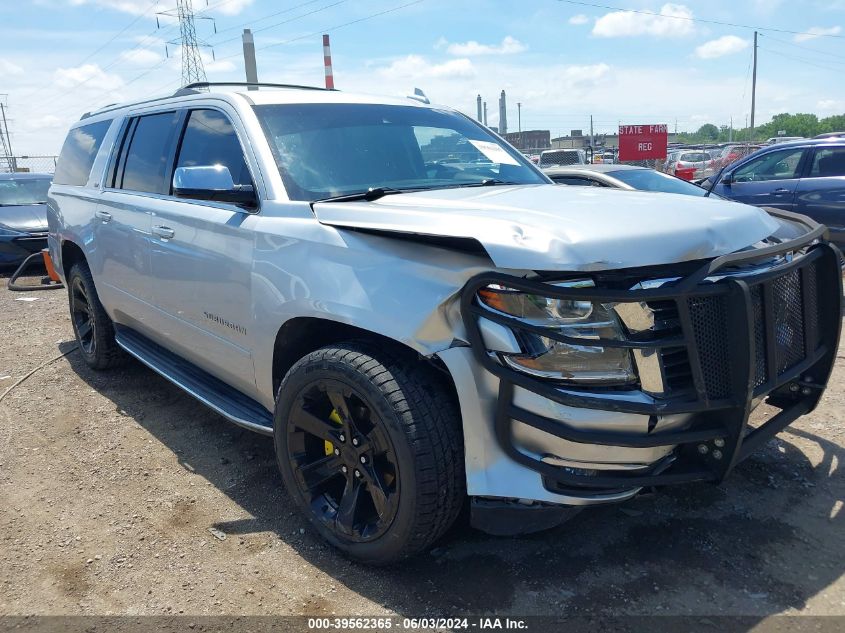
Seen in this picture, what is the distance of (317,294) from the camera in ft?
8.48

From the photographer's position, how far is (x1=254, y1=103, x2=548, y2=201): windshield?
3045 mm

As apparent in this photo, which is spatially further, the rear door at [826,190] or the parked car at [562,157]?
the parked car at [562,157]

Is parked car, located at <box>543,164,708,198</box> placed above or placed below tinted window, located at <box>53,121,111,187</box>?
below

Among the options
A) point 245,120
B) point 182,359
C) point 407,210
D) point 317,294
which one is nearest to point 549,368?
point 407,210

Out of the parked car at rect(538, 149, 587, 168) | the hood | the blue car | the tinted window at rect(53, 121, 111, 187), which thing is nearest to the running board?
the tinted window at rect(53, 121, 111, 187)

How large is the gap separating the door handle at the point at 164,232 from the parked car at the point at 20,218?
25.2 feet

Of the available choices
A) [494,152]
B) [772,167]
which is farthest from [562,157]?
[494,152]

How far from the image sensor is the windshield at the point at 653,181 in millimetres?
7668

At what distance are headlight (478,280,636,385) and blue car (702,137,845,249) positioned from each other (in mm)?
7296

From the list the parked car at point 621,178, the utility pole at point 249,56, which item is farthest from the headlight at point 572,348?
the utility pole at point 249,56

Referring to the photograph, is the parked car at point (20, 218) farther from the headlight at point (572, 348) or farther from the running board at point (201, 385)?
the headlight at point (572, 348)

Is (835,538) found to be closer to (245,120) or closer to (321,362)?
(321,362)

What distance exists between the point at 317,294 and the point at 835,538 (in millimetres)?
2320

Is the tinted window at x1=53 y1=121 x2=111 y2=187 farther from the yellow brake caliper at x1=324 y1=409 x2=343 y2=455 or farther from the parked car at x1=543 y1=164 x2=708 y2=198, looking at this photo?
the parked car at x1=543 y1=164 x2=708 y2=198
